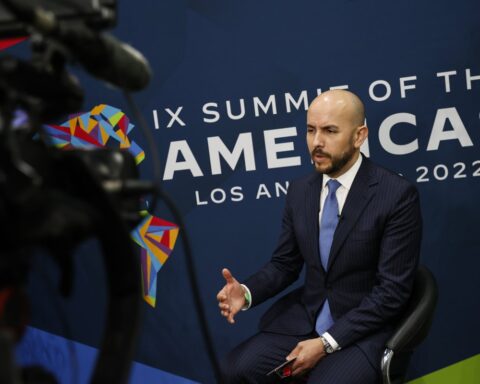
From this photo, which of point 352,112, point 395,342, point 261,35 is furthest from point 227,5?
point 395,342

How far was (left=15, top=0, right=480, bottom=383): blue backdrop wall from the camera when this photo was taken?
10.1 feet

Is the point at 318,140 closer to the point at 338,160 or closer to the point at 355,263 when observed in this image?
the point at 338,160

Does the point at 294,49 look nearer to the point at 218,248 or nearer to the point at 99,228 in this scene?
the point at 218,248

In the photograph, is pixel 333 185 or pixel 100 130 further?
pixel 100 130

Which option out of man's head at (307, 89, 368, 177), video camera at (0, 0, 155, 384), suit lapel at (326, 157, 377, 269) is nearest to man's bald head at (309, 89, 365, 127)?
man's head at (307, 89, 368, 177)

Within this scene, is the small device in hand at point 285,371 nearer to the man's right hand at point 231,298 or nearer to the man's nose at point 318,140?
the man's right hand at point 231,298

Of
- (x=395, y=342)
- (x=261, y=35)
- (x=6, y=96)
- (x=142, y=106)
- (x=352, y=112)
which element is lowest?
(x=395, y=342)

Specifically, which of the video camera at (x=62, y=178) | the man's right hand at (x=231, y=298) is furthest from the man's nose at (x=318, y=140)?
the video camera at (x=62, y=178)

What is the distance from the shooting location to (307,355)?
2305 mm

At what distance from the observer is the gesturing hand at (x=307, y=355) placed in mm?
2303

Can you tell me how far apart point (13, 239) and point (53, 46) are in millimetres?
343

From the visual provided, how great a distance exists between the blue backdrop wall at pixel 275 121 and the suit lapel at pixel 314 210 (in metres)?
0.61

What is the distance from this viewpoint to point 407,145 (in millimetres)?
3131

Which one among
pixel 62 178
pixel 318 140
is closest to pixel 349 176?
pixel 318 140
